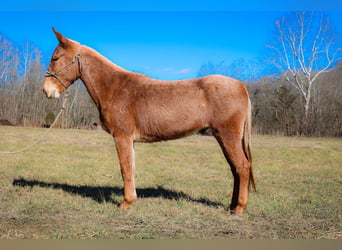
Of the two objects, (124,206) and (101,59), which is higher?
(101,59)

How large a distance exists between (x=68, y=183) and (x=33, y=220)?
118 inches

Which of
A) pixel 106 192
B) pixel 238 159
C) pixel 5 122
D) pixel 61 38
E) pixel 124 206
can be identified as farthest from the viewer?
pixel 5 122

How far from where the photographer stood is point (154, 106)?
5.14 metres

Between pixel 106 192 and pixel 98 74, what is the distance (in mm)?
2797

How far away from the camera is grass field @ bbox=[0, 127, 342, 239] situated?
4160 millimetres

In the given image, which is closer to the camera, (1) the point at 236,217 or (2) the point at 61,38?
(1) the point at 236,217

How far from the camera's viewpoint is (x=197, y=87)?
504cm

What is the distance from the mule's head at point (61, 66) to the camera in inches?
220

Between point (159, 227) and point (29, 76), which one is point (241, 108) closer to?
point (159, 227)

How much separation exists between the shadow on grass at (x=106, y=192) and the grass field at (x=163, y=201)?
0.07ft

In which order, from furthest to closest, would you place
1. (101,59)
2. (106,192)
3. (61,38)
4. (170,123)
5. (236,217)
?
(106,192), (101,59), (61,38), (170,123), (236,217)

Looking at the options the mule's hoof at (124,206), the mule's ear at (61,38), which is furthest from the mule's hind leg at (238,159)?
the mule's ear at (61,38)

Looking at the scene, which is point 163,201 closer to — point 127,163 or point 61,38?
point 127,163

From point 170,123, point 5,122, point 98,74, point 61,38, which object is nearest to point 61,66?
point 61,38
